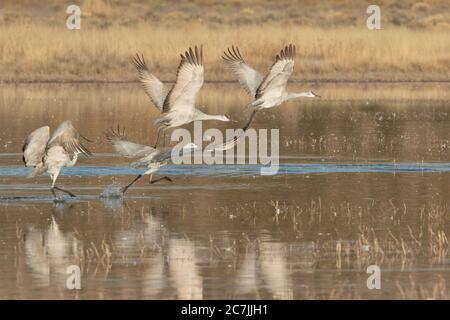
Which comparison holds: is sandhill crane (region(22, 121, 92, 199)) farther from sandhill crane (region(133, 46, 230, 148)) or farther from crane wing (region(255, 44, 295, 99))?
crane wing (region(255, 44, 295, 99))

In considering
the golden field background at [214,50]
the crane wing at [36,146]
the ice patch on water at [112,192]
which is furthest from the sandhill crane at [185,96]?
the golden field background at [214,50]

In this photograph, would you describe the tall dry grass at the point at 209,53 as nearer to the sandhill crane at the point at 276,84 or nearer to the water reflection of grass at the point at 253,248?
the sandhill crane at the point at 276,84

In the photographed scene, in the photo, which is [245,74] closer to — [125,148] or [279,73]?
[279,73]

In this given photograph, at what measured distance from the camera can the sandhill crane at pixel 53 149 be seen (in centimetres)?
1602

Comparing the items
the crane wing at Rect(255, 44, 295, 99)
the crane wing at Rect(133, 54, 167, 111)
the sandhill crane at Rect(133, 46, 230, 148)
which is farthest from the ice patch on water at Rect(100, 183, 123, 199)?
the crane wing at Rect(255, 44, 295, 99)

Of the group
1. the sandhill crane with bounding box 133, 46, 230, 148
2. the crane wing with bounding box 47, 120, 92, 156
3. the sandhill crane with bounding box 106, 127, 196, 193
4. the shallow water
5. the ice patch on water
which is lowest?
the shallow water

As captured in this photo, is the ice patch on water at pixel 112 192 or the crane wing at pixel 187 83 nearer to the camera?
the ice patch on water at pixel 112 192

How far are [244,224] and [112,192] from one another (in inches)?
104

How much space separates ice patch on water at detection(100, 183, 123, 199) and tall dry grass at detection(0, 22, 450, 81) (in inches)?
810

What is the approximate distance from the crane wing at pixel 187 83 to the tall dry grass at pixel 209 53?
65.2ft

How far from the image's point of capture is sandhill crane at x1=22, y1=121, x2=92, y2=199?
1602 cm

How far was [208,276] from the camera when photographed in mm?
11445

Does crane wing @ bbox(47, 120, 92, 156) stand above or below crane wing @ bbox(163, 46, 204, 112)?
below

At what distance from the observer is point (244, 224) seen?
14250 mm
